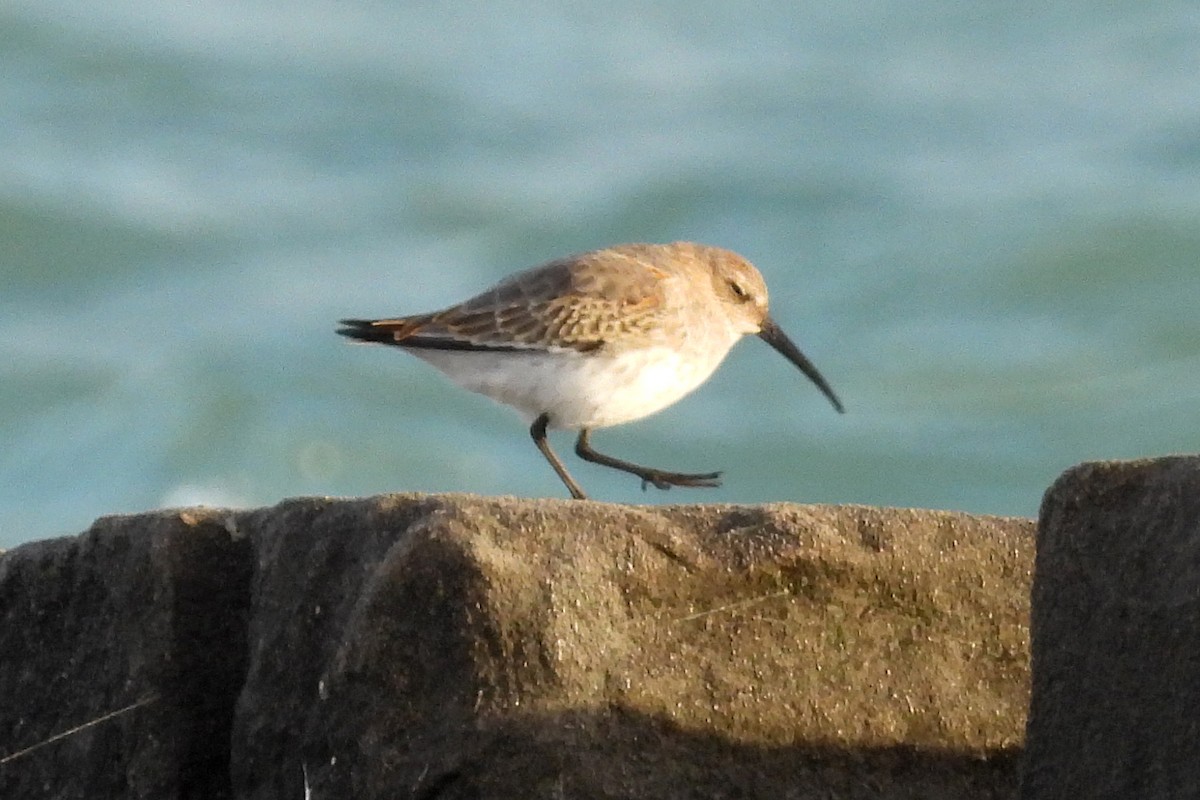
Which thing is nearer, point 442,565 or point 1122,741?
point 1122,741

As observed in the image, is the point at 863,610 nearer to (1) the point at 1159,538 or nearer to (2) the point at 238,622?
(1) the point at 1159,538

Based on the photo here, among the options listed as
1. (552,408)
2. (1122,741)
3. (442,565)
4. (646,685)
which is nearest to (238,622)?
(442,565)

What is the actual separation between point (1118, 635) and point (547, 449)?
5275mm

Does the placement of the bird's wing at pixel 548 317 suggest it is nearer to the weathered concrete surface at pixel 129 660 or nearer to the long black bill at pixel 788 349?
the long black bill at pixel 788 349

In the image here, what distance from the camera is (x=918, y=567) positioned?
203 inches

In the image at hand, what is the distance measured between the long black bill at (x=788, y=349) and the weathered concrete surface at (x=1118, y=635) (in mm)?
6380

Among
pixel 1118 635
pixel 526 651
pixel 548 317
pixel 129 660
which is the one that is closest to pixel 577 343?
pixel 548 317

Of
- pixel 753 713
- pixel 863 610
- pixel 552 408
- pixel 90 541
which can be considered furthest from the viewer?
pixel 552 408

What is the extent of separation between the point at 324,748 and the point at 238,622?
0.60 meters

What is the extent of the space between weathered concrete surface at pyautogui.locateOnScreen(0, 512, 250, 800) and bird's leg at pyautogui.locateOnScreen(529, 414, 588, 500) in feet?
12.3

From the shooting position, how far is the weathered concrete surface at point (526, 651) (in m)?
4.61

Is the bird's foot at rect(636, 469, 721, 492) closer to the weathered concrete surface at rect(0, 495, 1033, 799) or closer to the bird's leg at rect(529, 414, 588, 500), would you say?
the bird's leg at rect(529, 414, 588, 500)

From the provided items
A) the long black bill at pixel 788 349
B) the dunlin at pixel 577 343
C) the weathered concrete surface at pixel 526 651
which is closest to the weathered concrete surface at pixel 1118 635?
the weathered concrete surface at pixel 526 651

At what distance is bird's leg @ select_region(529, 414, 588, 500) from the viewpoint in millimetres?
9109
